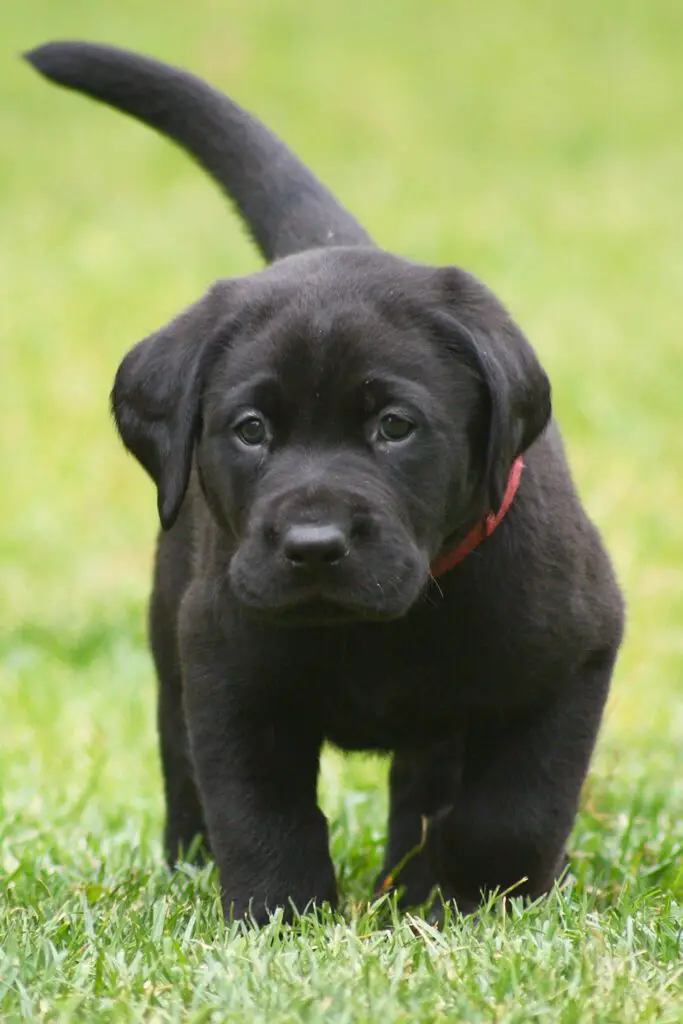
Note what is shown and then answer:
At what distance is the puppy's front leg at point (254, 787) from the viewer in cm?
332

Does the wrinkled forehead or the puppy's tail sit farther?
the puppy's tail

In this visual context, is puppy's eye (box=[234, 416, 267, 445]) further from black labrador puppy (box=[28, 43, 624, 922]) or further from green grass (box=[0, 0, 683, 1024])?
green grass (box=[0, 0, 683, 1024])

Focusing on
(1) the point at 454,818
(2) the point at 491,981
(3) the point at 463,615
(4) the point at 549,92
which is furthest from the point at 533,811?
(4) the point at 549,92

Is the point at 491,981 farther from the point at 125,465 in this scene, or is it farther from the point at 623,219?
the point at 623,219

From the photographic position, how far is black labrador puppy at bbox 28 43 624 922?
308 cm

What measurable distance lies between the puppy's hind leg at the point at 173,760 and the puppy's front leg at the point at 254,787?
2.58 ft

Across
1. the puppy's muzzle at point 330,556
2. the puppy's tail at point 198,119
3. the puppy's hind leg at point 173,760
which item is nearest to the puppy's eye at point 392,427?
the puppy's muzzle at point 330,556

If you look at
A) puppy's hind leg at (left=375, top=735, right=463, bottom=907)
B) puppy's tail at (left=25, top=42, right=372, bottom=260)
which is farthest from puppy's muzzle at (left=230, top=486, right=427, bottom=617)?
puppy's tail at (left=25, top=42, right=372, bottom=260)

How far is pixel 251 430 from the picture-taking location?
3.20 metres

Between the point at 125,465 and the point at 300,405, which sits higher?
the point at 300,405

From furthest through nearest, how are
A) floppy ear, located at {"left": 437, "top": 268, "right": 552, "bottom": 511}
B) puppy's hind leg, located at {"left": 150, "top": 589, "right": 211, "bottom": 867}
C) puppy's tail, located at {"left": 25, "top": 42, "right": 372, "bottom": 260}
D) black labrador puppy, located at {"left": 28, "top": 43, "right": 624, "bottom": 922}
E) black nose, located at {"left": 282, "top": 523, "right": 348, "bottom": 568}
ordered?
puppy's tail, located at {"left": 25, "top": 42, "right": 372, "bottom": 260}, puppy's hind leg, located at {"left": 150, "top": 589, "right": 211, "bottom": 867}, floppy ear, located at {"left": 437, "top": 268, "right": 552, "bottom": 511}, black labrador puppy, located at {"left": 28, "top": 43, "right": 624, "bottom": 922}, black nose, located at {"left": 282, "top": 523, "right": 348, "bottom": 568}

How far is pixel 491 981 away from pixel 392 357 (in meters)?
1.08

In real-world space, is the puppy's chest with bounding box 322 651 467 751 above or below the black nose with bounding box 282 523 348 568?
below

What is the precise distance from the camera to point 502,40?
19344 mm
